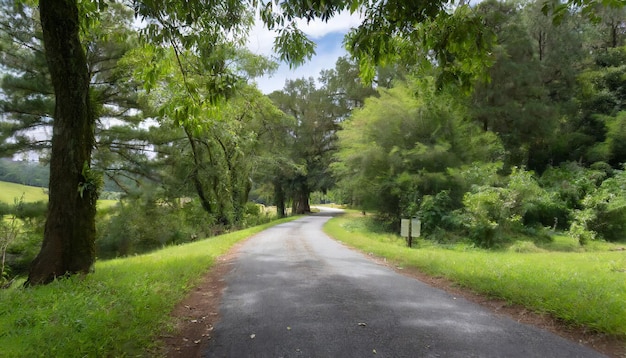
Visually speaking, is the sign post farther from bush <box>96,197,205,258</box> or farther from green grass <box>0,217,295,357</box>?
bush <box>96,197,205,258</box>

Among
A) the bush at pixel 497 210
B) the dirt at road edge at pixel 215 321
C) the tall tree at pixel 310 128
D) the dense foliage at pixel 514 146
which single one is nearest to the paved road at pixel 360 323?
the dirt at road edge at pixel 215 321

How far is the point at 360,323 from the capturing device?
4.38 metres

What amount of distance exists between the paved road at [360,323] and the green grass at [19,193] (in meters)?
9.64

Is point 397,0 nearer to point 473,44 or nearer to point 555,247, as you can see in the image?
point 473,44

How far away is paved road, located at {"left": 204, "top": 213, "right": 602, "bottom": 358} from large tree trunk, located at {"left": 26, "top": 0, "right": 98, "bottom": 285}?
2.57 m

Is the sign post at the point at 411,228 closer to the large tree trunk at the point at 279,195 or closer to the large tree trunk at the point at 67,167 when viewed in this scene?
the large tree trunk at the point at 67,167

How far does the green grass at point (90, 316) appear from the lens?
10.5 ft

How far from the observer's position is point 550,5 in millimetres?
3229

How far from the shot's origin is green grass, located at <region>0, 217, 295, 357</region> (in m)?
3.21

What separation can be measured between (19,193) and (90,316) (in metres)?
12.4

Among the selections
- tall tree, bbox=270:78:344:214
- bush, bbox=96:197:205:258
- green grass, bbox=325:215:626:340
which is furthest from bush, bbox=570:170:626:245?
tall tree, bbox=270:78:344:214

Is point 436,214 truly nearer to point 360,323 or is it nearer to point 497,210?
point 497,210

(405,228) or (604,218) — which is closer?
(405,228)

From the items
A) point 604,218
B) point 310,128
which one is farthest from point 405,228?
point 310,128
